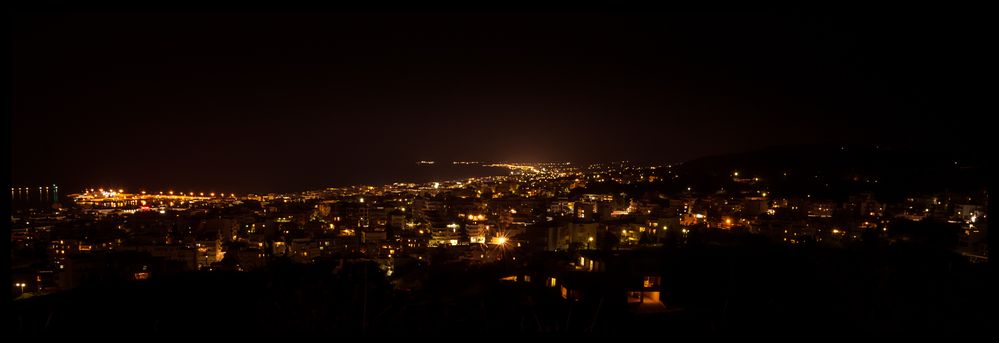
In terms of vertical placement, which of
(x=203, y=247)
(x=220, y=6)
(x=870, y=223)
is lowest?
(x=203, y=247)

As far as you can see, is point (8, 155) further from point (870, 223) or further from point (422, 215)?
point (422, 215)

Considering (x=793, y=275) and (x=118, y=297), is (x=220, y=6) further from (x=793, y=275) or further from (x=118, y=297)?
(x=793, y=275)

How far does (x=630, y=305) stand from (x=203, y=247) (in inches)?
356

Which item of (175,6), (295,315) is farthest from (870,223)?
(175,6)

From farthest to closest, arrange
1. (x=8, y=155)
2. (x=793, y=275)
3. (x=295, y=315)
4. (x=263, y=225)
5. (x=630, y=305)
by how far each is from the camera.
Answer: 1. (x=263, y=225)
2. (x=630, y=305)
3. (x=793, y=275)
4. (x=295, y=315)
5. (x=8, y=155)

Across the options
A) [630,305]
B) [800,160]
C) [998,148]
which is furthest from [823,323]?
[800,160]

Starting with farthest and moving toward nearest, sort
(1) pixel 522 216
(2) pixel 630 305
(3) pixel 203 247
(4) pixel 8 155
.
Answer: (1) pixel 522 216
(3) pixel 203 247
(2) pixel 630 305
(4) pixel 8 155

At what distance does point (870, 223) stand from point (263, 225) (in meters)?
14.1

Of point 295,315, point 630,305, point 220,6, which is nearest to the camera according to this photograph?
point 220,6

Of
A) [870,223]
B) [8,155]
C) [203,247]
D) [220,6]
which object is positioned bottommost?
[203,247]

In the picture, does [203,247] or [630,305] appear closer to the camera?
[630,305]

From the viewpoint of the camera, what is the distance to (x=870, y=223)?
11461mm

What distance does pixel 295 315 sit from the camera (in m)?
2.21

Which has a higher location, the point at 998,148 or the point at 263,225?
the point at 998,148
